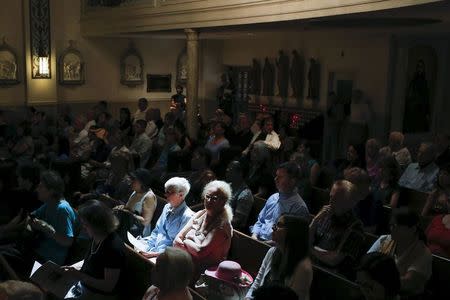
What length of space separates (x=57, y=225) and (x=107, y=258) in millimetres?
1094

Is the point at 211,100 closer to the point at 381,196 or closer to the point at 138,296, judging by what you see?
the point at 381,196

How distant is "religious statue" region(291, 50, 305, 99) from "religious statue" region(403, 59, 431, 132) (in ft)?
9.61

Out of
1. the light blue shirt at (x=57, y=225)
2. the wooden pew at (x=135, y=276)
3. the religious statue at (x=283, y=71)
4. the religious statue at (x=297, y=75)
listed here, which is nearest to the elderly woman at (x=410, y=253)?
the wooden pew at (x=135, y=276)

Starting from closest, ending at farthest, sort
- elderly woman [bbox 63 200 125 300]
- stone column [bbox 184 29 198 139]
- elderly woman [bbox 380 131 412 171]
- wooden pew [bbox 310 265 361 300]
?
wooden pew [bbox 310 265 361 300] → elderly woman [bbox 63 200 125 300] → elderly woman [bbox 380 131 412 171] → stone column [bbox 184 29 198 139]

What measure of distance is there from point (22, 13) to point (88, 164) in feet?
22.8

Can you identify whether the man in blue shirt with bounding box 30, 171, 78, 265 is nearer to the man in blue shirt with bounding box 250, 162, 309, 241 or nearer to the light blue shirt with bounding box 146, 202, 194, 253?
the light blue shirt with bounding box 146, 202, 194, 253

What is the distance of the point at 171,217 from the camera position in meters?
5.00

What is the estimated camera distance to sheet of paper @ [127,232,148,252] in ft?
16.1

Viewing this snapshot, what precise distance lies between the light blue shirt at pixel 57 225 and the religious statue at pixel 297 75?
32.8 ft

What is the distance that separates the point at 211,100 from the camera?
56.7 ft

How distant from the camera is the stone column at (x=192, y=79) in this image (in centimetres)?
1036

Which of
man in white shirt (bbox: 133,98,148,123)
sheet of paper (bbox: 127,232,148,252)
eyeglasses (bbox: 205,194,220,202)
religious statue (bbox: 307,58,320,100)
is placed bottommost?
sheet of paper (bbox: 127,232,148,252)

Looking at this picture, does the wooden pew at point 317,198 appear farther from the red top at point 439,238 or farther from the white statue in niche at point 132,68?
the white statue in niche at point 132,68

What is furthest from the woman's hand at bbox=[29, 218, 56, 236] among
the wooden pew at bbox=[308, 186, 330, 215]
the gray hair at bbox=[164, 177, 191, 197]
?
the wooden pew at bbox=[308, 186, 330, 215]
